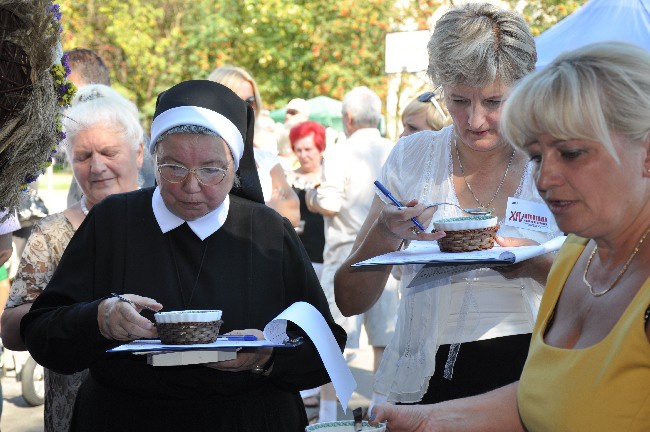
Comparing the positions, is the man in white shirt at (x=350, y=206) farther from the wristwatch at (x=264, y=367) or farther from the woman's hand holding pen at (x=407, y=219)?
the wristwatch at (x=264, y=367)

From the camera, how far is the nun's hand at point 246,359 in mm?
3067

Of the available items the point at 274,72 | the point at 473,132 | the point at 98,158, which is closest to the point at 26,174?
the point at 473,132

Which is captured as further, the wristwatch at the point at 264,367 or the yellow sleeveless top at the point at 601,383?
the wristwatch at the point at 264,367

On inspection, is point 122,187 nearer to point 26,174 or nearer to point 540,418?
point 26,174

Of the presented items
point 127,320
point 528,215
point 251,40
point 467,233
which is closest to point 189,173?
point 127,320

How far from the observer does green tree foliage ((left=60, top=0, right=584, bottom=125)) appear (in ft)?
79.1

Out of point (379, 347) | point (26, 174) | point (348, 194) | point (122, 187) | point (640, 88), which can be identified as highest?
point (640, 88)

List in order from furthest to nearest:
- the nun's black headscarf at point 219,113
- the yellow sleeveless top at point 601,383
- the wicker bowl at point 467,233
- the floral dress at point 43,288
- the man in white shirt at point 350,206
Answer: the man in white shirt at point 350,206 → the floral dress at point 43,288 → the nun's black headscarf at point 219,113 → the wicker bowl at point 467,233 → the yellow sleeveless top at point 601,383

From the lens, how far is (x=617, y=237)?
2533mm

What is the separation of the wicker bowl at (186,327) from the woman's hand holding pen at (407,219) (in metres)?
0.79

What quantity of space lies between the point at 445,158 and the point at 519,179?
310mm

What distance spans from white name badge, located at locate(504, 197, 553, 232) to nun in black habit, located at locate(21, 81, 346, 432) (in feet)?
2.49

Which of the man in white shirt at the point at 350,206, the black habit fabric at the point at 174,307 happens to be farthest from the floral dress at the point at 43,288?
the man in white shirt at the point at 350,206

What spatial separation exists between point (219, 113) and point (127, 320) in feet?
2.82
